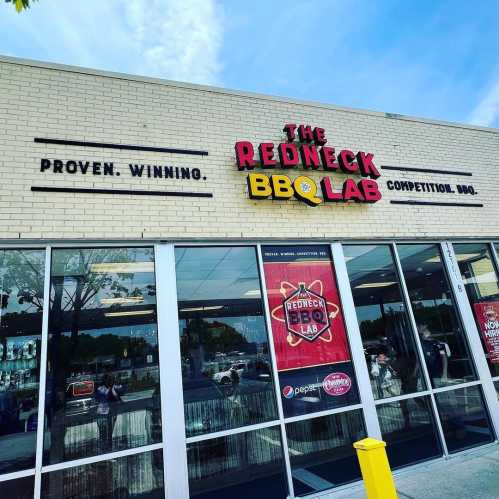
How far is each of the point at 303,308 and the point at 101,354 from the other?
9.20 ft

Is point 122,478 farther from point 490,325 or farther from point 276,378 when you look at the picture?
point 490,325

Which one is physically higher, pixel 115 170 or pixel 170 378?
pixel 115 170

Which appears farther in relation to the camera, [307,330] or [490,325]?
[490,325]

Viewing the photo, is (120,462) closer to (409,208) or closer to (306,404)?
(306,404)

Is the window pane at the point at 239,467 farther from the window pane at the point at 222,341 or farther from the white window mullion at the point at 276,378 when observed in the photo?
the window pane at the point at 222,341

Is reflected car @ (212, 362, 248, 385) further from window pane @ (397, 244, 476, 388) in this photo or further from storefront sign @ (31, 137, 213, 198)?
window pane @ (397, 244, 476, 388)

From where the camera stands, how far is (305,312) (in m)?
5.32

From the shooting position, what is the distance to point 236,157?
18.4 ft

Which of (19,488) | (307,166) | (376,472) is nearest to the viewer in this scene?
(376,472)

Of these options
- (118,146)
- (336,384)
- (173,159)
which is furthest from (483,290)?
(118,146)

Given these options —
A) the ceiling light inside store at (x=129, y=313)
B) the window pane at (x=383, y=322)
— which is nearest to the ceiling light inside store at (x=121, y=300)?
the ceiling light inside store at (x=129, y=313)

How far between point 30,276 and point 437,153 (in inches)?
292

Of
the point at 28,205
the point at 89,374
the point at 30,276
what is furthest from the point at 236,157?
the point at 89,374

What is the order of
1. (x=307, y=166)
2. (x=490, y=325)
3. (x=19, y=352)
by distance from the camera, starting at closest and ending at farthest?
(x=19, y=352), (x=307, y=166), (x=490, y=325)
